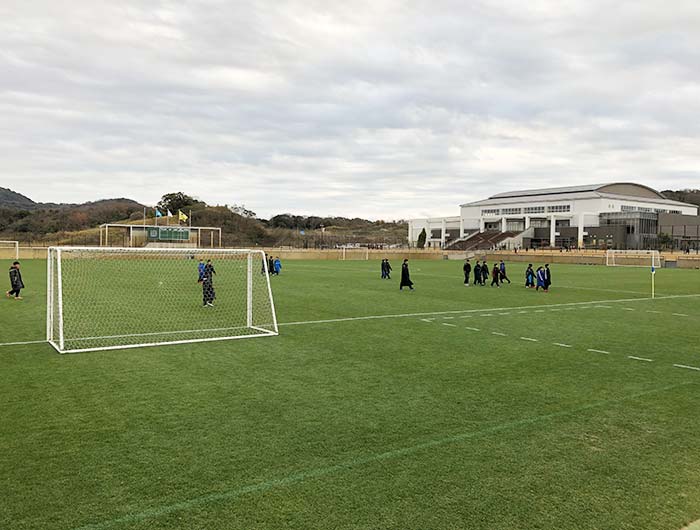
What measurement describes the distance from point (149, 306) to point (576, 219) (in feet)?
312

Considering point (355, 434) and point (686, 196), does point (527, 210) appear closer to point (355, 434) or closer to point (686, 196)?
point (686, 196)

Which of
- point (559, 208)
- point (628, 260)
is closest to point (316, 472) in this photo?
point (628, 260)

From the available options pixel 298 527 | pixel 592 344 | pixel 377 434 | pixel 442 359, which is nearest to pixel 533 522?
pixel 298 527

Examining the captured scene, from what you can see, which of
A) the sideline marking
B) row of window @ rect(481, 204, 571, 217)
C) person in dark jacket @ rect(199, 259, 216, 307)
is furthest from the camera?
row of window @ rect(481, 204, 571, 217)

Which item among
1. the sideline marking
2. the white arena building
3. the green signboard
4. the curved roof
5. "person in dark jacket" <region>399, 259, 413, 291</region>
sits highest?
the curved roof

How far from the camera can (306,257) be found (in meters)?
71.5

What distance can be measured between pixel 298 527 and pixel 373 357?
279 inches

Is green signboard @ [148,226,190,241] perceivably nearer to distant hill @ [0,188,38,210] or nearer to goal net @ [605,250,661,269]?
goal net @ [605,250,661,269]

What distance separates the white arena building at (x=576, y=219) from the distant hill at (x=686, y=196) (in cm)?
5873

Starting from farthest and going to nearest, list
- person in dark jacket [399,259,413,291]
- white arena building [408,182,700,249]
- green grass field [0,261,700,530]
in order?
white arena building [408,182,700,249] → person in dark jacket [399,259,413,291] → green grass field [0,261,700,530]

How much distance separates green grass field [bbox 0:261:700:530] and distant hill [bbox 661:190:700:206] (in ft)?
577

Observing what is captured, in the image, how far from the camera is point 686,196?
170 meters

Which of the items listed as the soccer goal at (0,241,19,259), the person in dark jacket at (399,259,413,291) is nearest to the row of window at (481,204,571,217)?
the person in dark jacket at (399,259,413,291)

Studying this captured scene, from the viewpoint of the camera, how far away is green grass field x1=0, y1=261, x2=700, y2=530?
16.0 feet
